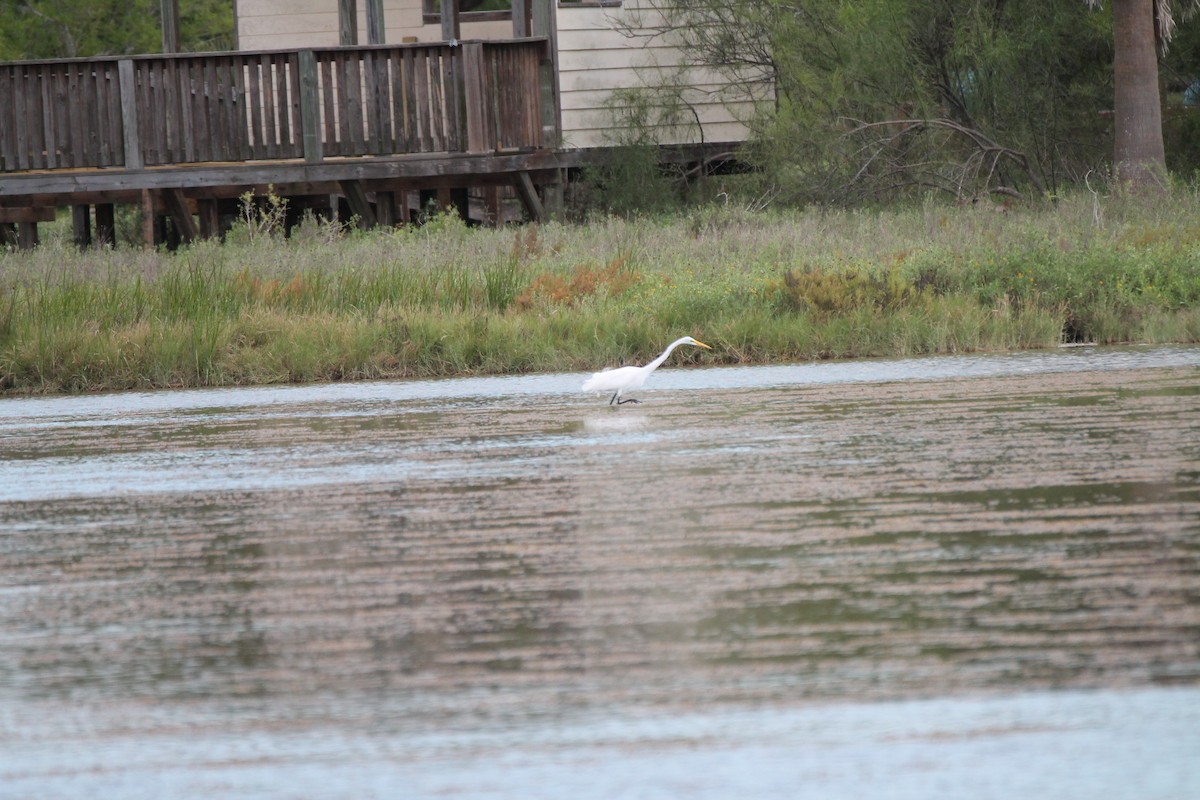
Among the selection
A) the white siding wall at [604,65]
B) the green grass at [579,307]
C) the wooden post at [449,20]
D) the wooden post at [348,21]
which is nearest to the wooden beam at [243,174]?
the white siding wall at [604,65]

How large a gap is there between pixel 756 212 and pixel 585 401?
10.9 meters

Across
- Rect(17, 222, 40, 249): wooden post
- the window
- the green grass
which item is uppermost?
the window

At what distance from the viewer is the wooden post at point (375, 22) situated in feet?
78.4

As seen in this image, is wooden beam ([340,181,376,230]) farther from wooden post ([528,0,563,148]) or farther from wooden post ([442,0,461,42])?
wooden post ([442,0,461,42])

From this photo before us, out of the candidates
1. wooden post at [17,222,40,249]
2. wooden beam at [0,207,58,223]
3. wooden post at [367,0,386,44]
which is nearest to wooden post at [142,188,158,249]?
wooden beam at [0,207,58,223]

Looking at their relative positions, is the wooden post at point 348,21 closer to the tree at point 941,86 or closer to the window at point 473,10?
the window at point 473,10

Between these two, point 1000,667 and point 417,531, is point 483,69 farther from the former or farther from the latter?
point 1000,667

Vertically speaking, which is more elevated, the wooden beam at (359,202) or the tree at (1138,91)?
the tree at (1138,91)

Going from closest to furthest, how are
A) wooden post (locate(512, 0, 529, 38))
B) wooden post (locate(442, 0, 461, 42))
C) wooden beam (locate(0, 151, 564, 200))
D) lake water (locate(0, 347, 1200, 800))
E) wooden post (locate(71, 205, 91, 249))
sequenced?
lake water (locate(0, 347, 1200, 800)) → wooden beam (locate(0, 151, 564, 200)) → wooden post (locate(512, 0, 529, 38)) → wooden post (locate(442, 0, 461, 42)) → wooden post (locate(71, 205, 91, 249))

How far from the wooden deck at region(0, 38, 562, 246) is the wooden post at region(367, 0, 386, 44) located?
5.10 feet

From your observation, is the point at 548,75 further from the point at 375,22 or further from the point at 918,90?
the point at 918,90

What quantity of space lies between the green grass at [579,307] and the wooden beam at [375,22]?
6437mm

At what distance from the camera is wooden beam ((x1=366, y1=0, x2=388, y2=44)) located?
23891 mm

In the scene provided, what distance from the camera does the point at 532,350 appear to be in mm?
14789
